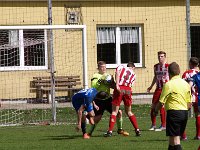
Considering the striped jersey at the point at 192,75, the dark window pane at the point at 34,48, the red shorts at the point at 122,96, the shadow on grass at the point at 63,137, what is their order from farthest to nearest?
the dark window pane at the point at 34,48 → the red shorts at the point at 122,96 → the shadow on grass at the point at 63,137 → the striped jersey at the point at 192,75

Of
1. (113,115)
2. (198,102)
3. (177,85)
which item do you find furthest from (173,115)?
(113,115)

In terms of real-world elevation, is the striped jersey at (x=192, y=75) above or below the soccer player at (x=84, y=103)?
above

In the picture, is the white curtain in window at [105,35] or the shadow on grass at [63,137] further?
the white curtain in window at [105,35]

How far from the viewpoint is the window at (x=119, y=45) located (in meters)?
30.3

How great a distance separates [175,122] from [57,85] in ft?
45.6

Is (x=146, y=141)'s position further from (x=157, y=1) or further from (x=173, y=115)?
(x=157, y=1)

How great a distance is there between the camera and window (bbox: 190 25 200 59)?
30531mm

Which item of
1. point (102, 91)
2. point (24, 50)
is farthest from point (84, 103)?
point (24, 50)

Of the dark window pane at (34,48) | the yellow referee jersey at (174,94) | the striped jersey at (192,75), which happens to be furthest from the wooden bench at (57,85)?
the yellow referee jersey at (174,94)

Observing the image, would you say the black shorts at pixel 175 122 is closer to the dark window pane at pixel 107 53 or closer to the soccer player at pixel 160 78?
the soccer player at pixel 160 78

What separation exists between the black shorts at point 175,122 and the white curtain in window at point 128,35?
17.0 metres

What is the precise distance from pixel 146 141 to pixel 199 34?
14.5 metres

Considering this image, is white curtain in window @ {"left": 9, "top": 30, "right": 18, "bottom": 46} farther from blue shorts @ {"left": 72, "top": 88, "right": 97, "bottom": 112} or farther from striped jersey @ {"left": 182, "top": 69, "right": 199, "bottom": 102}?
striped jersey @ {"left": 182, "top": 69, "right": 199, "bottom": 102}

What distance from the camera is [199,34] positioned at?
101 ft
